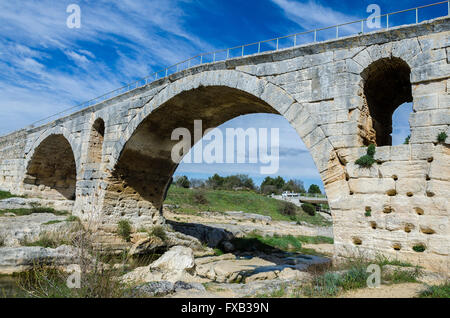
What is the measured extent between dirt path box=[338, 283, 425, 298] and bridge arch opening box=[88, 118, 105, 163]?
1201 centimetres

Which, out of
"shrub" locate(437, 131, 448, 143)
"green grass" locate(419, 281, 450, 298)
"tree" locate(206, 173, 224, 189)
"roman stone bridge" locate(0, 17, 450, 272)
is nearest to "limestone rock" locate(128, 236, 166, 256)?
"roman stone bridge" locate(0, 17, 450, 272)

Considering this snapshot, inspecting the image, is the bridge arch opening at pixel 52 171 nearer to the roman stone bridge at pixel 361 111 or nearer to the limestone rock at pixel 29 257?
the roman stone bridge at pixel 361 111

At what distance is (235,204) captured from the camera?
32.9 m

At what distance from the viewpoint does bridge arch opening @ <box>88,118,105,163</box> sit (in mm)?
14241

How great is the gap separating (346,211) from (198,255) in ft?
26.2

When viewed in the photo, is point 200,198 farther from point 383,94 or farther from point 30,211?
point 383,94

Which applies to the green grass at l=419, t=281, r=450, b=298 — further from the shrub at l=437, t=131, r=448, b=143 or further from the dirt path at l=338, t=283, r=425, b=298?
the shrub at l=437, t=131, r=448, b=143

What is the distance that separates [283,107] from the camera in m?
8.13

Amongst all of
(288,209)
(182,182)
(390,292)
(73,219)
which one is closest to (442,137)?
(390,292)

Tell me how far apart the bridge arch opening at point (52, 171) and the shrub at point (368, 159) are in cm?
1605

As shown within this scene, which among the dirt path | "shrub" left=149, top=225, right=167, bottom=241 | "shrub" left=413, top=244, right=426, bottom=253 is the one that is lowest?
"shrub" left=149, top=225, right=167, bottom=241
